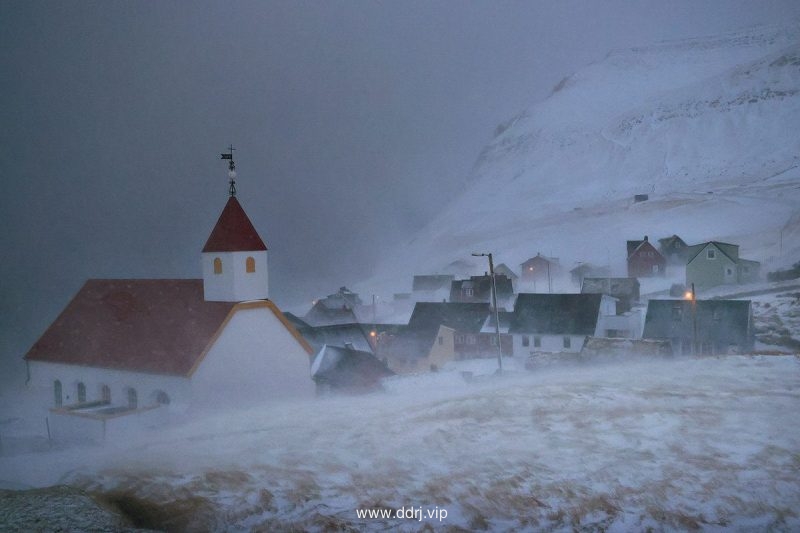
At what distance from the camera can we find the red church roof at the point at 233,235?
336 inches

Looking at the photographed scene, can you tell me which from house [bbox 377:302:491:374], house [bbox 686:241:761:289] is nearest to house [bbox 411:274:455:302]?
house [bbox 377:302:491:374]

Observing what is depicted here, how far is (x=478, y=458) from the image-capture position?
5633 millimetres

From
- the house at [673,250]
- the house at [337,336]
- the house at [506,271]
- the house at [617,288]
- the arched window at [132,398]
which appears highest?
the house at [673,250]

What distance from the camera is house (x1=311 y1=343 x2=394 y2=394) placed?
37.4 ft

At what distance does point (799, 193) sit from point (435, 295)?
→ 63.4 ft

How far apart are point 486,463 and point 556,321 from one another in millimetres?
10344

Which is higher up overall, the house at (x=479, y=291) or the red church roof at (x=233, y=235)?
the red church roof at (x=233, y=235)

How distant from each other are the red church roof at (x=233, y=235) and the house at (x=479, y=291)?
38.6ft

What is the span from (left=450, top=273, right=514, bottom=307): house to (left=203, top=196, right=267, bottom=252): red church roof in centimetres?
1177

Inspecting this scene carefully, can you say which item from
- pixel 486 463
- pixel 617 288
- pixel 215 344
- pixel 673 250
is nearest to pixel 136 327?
pixel 215 344

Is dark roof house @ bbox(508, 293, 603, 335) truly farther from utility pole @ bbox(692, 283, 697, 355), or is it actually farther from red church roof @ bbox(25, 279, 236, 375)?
red church roof @ bbox(25, 279, 236, 375)

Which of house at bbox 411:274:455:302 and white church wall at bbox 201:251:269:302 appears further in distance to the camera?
house at bbox 411:274:455:302

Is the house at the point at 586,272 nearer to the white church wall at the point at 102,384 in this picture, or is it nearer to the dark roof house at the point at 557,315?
the dark roof house at the point at 557,315

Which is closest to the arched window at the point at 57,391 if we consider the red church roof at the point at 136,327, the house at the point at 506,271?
the red church roof at the point at 136,327
